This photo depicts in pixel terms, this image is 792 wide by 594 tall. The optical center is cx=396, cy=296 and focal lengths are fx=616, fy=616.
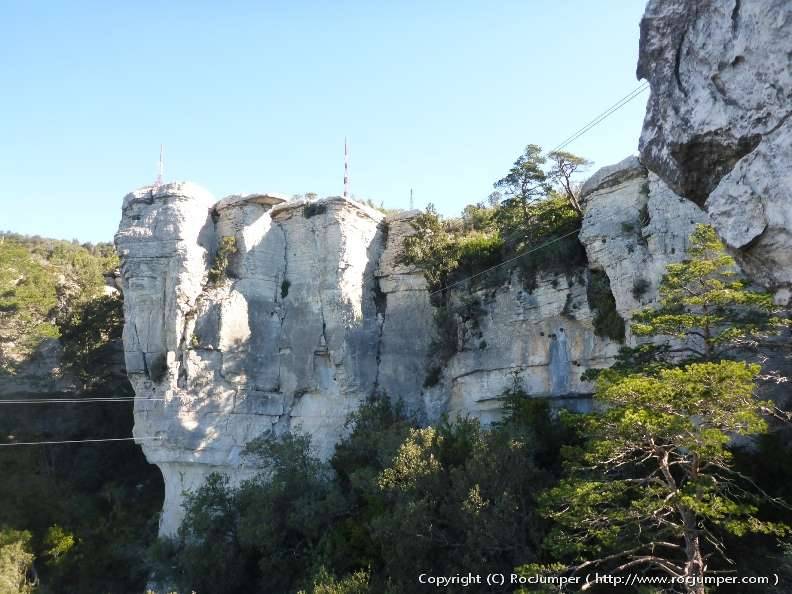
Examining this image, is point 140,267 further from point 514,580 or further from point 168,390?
point 514,580

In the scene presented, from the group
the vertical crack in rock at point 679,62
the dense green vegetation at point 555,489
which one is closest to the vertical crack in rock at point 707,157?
the vertical crack in rock at point 679,62

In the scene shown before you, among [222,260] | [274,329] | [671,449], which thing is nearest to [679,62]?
[671,449]

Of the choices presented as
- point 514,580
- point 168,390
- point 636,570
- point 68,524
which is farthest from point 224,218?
point 636,570

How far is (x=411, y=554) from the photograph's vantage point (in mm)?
12648

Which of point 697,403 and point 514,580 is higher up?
point 697,403

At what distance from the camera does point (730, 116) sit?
5.66 m

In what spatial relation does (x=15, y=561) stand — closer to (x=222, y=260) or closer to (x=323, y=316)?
(x=222, y=260)

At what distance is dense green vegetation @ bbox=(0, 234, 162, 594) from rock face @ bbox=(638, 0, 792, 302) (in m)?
18.8

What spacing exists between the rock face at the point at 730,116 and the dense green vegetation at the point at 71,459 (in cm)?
1880

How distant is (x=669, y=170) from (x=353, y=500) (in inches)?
475

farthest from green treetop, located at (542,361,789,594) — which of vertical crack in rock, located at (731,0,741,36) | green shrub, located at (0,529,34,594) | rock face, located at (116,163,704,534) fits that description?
green shrub, located at (0,529,34,594)

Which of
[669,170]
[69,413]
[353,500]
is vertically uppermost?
[669,170]

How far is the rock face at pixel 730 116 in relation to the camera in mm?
5211

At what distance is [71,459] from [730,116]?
81.7 feet
